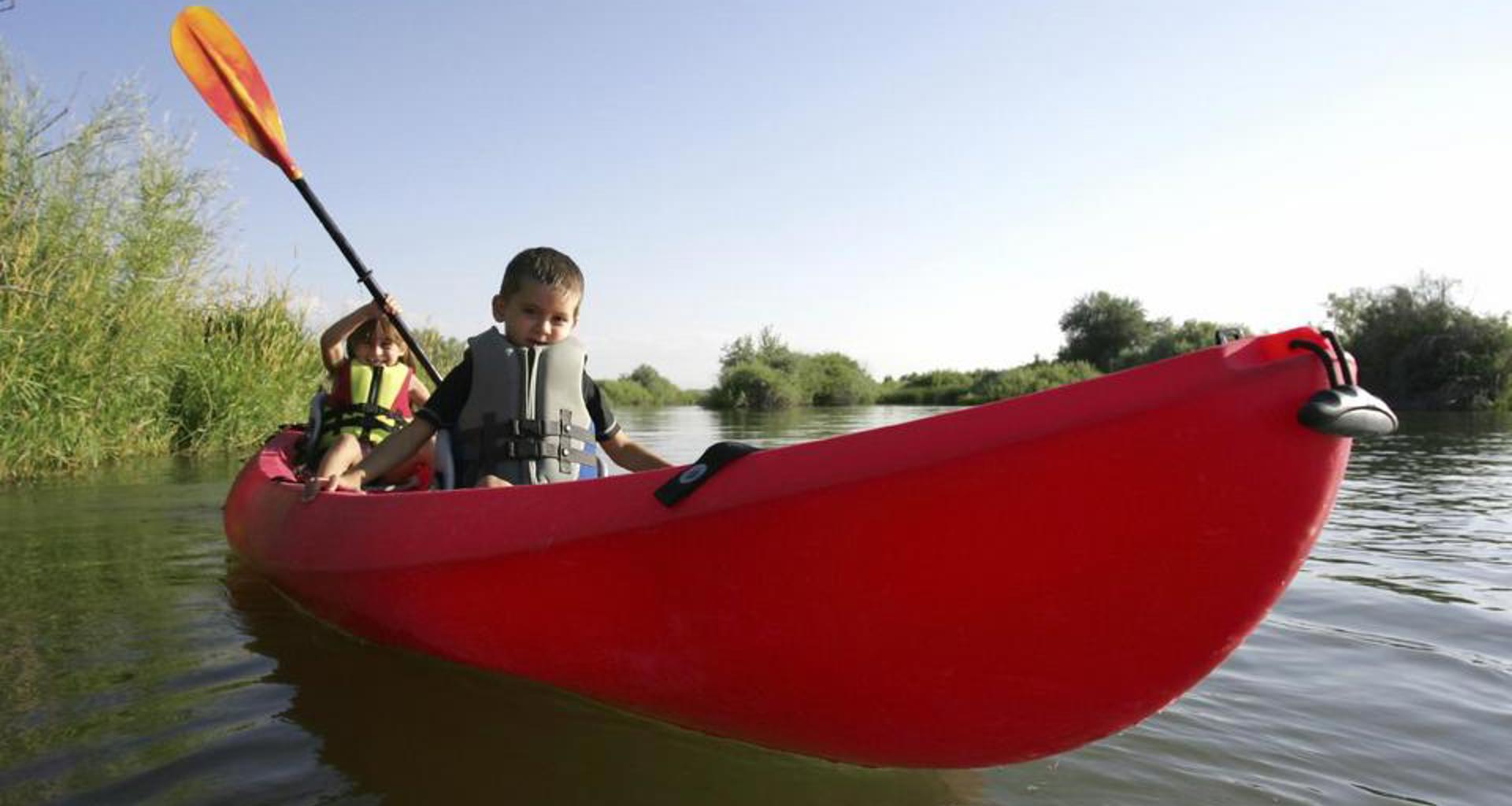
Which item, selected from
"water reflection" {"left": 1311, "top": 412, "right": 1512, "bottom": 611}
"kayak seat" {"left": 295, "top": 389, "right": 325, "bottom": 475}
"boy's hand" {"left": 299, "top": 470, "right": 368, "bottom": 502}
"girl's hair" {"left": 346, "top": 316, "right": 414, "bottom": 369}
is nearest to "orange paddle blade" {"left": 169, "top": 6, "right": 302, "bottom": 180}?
"girl's hair" {"left": 346, "top": 316, "right": 414, "bottom": 369}

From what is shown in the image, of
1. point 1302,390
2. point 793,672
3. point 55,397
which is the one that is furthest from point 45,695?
point 55,397

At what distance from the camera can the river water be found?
2096 mm

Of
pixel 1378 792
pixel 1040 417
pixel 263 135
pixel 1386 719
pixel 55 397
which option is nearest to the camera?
pixel 1040 417

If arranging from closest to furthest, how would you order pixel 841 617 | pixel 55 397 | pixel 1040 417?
pixel 1040 417
pixel 841 617
pixel 55 397

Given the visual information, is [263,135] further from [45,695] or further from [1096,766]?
[1096,766]

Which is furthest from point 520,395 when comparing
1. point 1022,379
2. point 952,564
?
point 1022,379

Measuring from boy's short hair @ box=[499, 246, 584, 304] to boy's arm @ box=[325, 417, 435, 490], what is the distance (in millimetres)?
485

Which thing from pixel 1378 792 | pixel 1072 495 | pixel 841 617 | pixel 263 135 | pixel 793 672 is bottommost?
pixel 1378 792

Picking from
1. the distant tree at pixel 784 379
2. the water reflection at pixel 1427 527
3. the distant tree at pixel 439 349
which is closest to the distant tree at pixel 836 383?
the distant tree at pixel 784 379

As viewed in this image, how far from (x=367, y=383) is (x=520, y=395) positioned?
1941mm

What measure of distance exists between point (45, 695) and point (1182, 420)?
2930 millimetres

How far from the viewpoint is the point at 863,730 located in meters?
1.86

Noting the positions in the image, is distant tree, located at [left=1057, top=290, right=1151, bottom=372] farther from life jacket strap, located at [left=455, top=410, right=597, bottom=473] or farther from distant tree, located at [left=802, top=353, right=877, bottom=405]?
life jacket strap, located at [left=455, top=410, right=597, bottom=473]

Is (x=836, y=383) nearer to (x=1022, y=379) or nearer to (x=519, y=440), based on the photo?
(x=1022, y=379)
